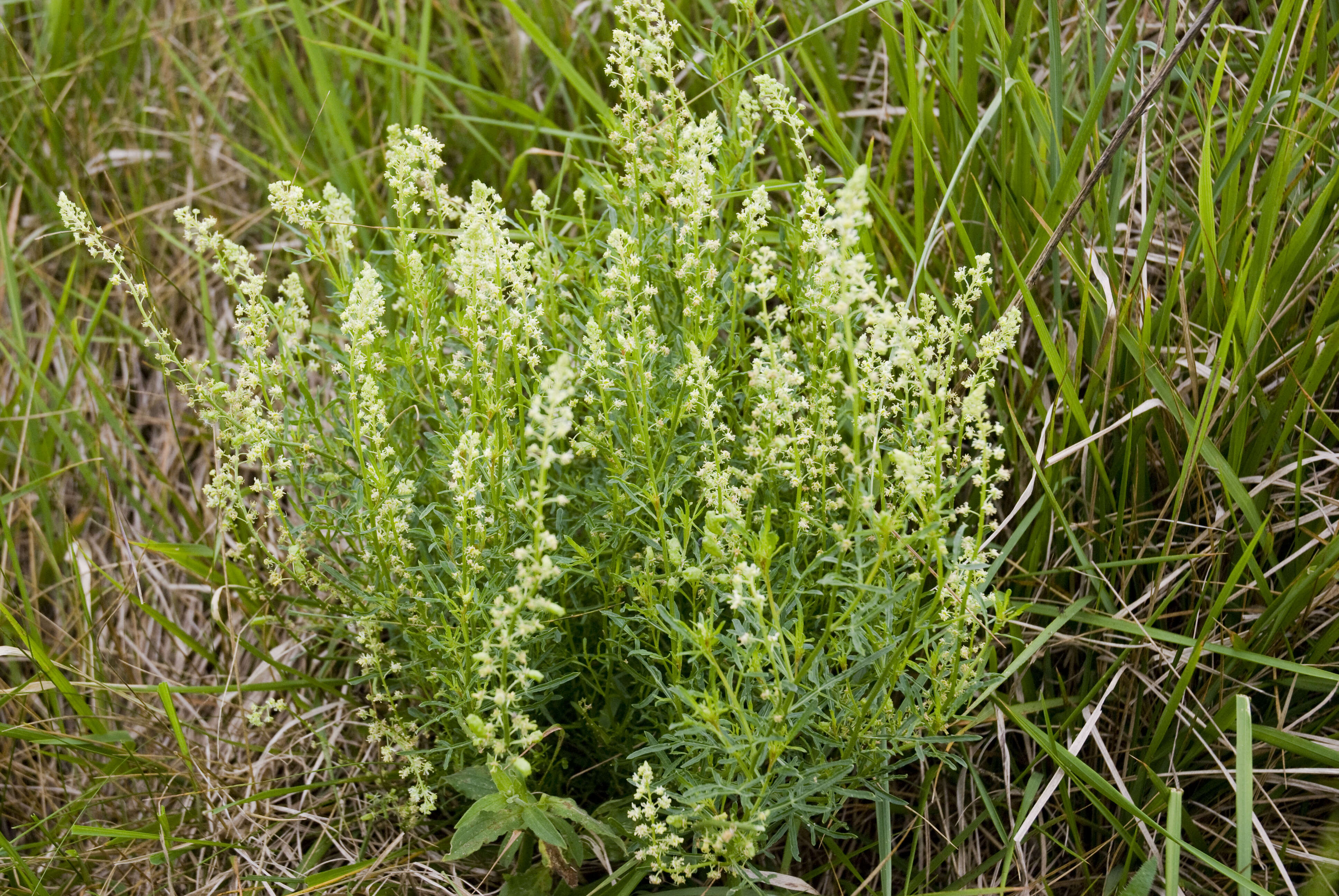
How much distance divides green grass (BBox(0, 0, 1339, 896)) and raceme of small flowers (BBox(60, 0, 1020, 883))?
0.83 ft

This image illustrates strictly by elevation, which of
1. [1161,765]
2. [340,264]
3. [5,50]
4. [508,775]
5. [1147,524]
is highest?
[5,50]

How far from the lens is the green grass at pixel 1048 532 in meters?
2.50

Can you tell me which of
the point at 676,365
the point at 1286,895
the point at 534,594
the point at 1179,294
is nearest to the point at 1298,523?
the point at 1179,294

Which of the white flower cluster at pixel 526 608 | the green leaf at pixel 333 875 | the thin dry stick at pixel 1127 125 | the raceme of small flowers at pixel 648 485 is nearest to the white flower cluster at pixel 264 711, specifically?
the raceme of small flowers at pixel 648 485

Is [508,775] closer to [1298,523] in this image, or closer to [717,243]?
[717,243]

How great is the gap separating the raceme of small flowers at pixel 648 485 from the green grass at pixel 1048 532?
25 cm

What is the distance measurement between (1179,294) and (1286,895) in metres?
1.43

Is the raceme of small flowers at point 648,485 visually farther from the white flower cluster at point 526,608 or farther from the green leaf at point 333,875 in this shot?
the green leaf at point 333,875

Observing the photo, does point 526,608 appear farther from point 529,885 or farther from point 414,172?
point 414,172

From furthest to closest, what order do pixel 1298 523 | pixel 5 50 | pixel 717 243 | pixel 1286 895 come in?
pixel 5 50 < pixel 1298 523 < pixel 1286 895 < pixel 717 243

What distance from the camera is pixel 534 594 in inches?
79.1

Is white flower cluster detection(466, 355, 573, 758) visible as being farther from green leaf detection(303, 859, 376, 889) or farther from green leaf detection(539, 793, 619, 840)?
green leaf detection(303, 859, 376, 889)

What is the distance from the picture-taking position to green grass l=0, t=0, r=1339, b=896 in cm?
250

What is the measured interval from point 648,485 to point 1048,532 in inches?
46.9
